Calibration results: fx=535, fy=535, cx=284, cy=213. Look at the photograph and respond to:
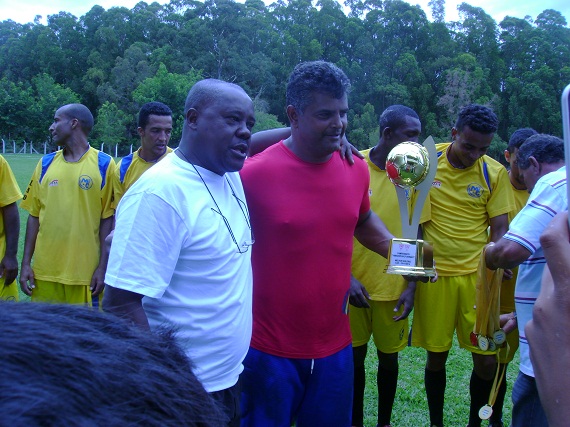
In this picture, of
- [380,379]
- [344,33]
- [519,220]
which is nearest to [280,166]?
[519,220]

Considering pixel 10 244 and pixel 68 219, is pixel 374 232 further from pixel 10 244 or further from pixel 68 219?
pixel 10 244

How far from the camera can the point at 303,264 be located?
96.7 inches

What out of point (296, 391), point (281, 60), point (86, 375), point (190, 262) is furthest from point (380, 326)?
point (281, 60)

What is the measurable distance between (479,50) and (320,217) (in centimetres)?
5108

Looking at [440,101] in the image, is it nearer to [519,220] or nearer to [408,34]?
[408,34]

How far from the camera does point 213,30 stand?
6069 centimetres

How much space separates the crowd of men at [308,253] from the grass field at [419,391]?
0.23 meters

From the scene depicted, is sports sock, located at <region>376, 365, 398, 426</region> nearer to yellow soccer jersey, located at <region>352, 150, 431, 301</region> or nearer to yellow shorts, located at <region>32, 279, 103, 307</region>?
yellow soccer jersey, located at <region>352, 150, 431, 301</region>

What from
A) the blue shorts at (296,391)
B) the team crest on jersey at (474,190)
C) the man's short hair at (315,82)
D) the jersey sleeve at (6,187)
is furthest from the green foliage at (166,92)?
the blue shorts at (296,391)

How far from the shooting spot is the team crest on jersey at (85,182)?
436 centimetres

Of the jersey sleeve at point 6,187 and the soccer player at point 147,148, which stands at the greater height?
the soccer player at point 147,148

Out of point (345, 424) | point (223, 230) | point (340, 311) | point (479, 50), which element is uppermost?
point (479, 50)

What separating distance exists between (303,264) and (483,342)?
117 centimetres

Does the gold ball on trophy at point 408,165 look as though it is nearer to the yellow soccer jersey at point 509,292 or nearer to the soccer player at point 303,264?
the soccer player at point 303,264
